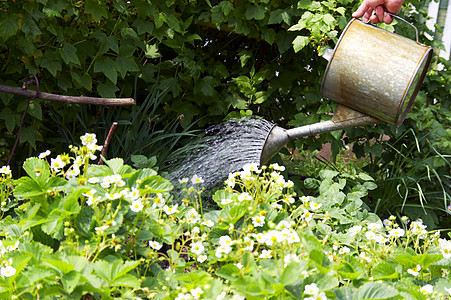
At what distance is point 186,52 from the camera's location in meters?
2.76

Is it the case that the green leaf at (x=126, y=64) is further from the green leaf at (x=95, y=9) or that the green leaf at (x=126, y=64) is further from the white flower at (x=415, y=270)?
the white flower at (x=415, y=270)

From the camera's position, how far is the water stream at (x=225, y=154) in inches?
96.2

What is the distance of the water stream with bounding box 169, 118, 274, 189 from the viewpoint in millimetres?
2443

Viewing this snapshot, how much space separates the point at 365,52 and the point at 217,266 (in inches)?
37.4

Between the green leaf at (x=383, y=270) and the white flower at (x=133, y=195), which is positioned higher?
the white flower at (x=133, y=195)

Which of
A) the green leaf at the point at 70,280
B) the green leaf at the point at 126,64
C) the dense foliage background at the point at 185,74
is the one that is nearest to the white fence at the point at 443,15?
the dense foliage background at the point at 185,74

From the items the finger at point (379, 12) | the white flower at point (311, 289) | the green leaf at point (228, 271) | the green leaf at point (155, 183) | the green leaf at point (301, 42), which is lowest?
the green leaf at point (228, 271)

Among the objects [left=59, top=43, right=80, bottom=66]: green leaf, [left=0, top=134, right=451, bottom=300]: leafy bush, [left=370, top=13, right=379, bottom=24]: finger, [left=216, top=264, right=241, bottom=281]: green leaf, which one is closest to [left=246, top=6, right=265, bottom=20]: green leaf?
[left=370, top=13, right=379, bottom=24]: finger

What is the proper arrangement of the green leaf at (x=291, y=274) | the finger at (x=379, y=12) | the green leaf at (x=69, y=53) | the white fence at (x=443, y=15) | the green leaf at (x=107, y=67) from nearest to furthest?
the green leaf at (x=291, y=274) < the finger at (x=379, y=12) < the green leaf at (x=69, y=53) < the green leaf at (x=107, y=67) < the white fence at (x=443, y=15)

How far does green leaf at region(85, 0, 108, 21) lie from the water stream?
0.79 meters

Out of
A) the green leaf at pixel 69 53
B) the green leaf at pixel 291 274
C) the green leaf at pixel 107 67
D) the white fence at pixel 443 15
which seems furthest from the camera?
the white fence at pixel 443 15

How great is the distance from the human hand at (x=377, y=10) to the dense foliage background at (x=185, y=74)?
34 cm

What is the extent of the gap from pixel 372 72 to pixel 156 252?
1.01 metres

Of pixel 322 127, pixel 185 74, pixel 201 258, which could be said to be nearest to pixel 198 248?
pixel 201 258
